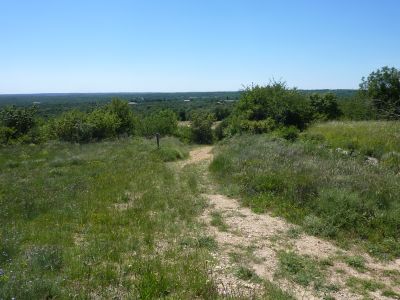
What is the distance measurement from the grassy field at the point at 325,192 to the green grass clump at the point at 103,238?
161 centimetres

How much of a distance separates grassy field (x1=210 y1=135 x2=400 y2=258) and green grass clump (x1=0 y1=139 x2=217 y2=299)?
1.61 meters

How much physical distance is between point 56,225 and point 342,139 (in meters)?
13.0

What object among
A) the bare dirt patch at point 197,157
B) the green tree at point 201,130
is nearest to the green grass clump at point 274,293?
the bare dirt patch at point 197,157

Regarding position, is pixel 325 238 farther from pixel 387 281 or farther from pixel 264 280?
pixel 264 280

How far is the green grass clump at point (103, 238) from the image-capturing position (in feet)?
15.2

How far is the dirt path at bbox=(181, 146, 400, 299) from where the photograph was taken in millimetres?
4965

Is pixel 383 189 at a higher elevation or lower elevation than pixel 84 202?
higher

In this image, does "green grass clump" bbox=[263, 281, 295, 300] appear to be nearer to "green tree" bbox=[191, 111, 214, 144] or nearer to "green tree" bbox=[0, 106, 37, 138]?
"green tree" bbox=[191, 111, 214, 144]

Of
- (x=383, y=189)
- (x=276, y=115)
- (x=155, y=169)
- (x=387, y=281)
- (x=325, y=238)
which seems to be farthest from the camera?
(x=276, y=115)

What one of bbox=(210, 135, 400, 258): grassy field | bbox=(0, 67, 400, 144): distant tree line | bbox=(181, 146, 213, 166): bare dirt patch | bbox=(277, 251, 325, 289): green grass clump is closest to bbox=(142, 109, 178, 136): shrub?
bbox=(0, 67, 400, 144): distant tree line

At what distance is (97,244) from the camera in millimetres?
6219

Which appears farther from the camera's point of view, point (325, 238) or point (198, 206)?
point (198, 206)

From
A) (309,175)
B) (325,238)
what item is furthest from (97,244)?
(309,175)

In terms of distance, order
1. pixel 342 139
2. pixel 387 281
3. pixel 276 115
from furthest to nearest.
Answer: pixel 276 115, pixel 342 139, pixel 387 281
